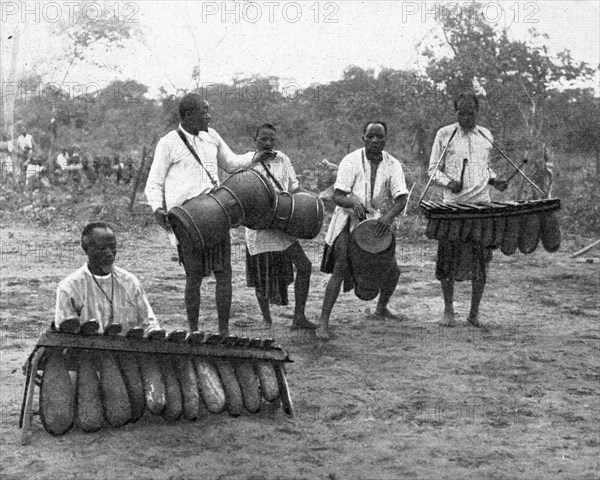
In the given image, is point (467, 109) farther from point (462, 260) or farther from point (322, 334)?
point (322, 334)

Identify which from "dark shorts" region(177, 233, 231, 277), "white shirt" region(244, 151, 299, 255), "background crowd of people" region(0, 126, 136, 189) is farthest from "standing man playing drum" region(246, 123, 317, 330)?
"background crowd of people" region(0, 126, 136, 189)

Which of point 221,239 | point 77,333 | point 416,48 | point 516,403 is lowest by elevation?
point 516,403

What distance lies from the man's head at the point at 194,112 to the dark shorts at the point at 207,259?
0.81m

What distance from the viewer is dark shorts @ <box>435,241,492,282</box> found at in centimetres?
716

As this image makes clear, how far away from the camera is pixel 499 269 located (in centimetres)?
1088

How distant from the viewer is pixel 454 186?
7195mm

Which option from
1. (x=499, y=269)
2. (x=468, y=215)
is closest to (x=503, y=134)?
(x=499, y=269)

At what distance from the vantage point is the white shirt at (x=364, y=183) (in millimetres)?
6785

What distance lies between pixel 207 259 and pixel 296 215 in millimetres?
901

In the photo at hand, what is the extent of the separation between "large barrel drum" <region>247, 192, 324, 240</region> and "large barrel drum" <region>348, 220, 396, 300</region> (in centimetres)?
34

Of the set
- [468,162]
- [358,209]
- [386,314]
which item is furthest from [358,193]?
[386,314]

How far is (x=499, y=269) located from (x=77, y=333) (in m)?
7.51

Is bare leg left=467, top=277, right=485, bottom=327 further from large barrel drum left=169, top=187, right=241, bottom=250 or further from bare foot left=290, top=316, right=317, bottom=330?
large barrel drum left=169, top=187, right=241, bottom=250

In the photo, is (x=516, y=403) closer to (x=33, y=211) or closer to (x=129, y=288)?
(x=129, y=288)
